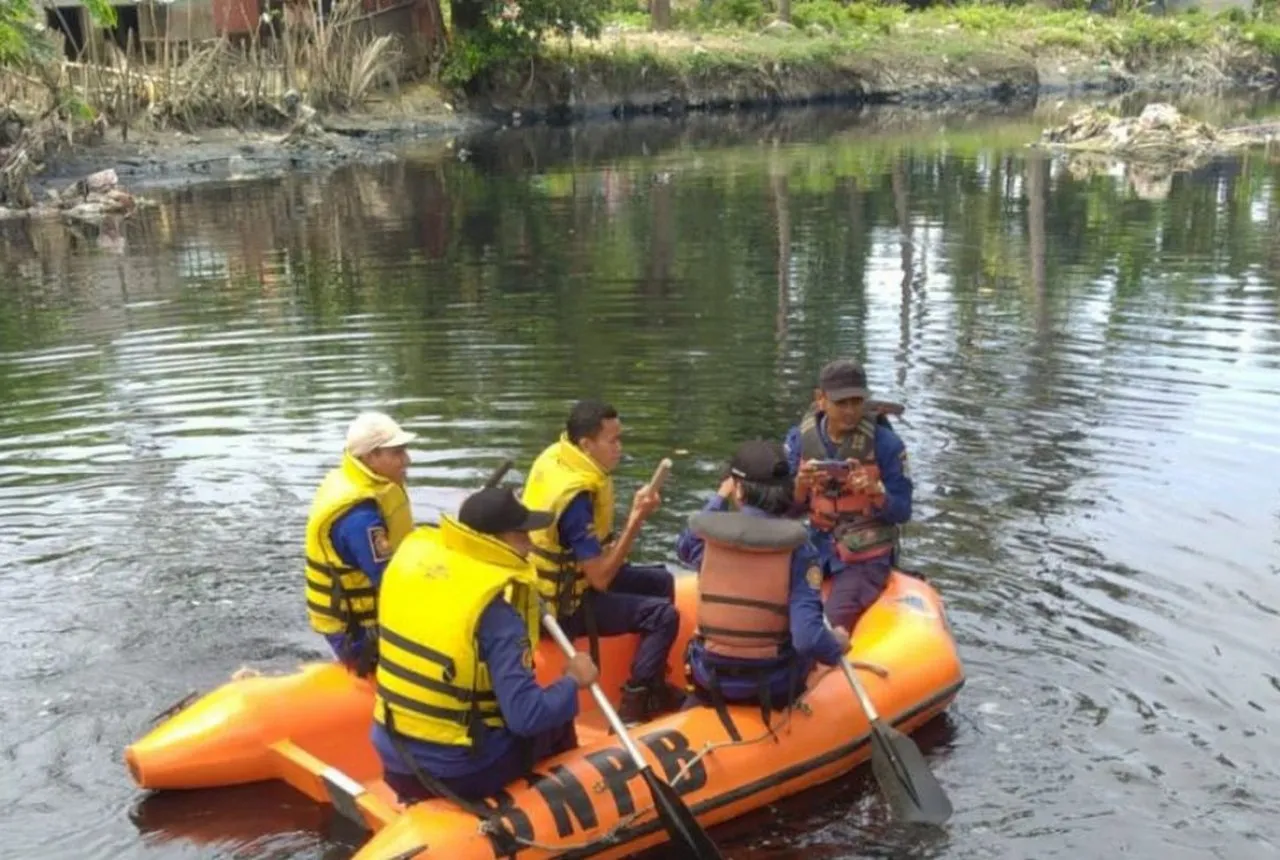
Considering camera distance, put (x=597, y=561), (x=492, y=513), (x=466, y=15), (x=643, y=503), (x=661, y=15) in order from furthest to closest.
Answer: (x=661, y=15), (x=466, y=15), (x=597, y=561), (x=643, y=503), (x=492, y=513)

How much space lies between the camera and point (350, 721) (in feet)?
20.2

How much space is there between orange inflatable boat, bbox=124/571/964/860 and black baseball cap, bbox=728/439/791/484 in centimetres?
101

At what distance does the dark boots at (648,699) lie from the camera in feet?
22.0

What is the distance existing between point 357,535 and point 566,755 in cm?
126

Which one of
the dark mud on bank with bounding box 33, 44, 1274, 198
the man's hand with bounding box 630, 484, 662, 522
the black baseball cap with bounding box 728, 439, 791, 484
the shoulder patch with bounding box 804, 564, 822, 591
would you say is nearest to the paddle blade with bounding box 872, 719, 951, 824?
the shoulder patch with bounding box 804, 564, 822, 591

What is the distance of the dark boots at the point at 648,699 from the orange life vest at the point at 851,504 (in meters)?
1.11

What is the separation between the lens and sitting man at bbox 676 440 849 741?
5652mm

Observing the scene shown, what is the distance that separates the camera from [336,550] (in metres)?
6.03

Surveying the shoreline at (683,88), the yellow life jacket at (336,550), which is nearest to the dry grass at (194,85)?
the shoreline at (683,88)

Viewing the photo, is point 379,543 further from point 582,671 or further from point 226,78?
point 226,78

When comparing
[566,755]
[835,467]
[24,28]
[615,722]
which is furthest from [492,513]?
[24,28]

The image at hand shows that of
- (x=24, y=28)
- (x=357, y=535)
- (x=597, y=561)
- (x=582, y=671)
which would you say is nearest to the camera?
(x=582, y=671)

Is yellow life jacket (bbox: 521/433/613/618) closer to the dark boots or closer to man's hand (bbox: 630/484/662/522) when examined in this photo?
man's hand (bbox: 630/484/662/522)

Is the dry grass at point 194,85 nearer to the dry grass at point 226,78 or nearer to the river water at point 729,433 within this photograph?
the dry grass at point 226,78
